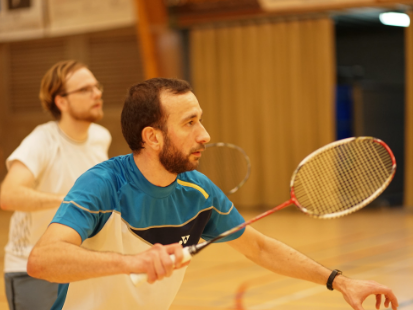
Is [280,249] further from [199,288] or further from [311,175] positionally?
[199,288]

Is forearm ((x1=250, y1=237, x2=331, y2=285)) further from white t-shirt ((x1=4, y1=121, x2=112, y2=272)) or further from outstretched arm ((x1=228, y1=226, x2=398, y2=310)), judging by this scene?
white t-shirt ((x1=4, y1=121, x2=112, y2=272))

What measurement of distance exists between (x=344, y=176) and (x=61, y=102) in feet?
5.47

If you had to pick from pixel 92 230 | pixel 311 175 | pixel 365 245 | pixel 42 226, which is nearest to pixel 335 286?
pixel 311 175

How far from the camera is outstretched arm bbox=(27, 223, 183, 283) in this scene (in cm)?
152

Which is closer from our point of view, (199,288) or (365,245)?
(199,288)

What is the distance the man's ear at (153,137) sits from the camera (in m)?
2.01

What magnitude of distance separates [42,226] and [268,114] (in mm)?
7359

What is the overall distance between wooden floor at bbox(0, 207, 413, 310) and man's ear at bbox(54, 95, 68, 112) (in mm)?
1785

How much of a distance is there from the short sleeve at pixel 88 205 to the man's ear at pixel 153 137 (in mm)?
214

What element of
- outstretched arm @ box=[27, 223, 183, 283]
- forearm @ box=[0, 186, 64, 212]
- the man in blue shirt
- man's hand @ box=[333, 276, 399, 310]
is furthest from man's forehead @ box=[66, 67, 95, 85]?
man's hand @ box=[333, 276, 399, 310]

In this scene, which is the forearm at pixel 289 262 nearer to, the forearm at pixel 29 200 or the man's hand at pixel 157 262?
the man's hand at pixel 157 262

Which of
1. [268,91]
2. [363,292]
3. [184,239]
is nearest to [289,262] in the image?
[363,292]

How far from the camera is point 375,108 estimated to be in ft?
32.9

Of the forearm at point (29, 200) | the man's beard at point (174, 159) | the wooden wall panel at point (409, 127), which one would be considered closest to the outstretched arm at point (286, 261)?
the man's beard at point (174, 159)
